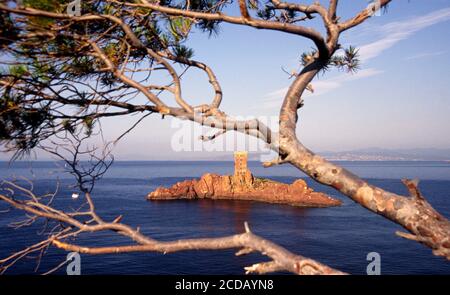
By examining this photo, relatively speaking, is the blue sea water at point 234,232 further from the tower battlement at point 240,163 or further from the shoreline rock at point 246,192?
the tower battlement at point 240,163

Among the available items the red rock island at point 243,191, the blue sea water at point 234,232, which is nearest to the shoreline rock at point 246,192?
the red rock island at point 243,191

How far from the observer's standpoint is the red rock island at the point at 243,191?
7756 cm

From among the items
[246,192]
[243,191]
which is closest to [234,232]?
[246,192]

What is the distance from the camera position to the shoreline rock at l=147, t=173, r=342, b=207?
7706 centimetres

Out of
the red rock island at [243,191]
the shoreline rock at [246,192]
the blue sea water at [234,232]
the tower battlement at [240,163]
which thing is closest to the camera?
the blue sea water at [234,232]

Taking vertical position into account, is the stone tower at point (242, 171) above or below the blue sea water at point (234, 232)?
above

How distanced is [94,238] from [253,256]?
60.5ft

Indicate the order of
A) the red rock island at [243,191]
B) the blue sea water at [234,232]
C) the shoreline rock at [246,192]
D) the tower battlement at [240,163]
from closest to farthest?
the blue sea water at [234,232]
the shoreline rock at [246,192]
the red rock island at [243,191]
the tower battlement at [240,163]

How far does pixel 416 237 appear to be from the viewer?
8.34 ft

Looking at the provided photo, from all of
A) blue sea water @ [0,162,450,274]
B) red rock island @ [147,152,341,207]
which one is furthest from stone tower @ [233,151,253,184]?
blue sea water @ [0,162,450,274]

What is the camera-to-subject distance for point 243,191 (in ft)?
294

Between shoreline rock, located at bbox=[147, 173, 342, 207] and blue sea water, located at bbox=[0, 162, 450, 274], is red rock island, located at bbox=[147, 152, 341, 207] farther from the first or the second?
blue sea water, located at bbox=[0, 162, 450, 274]
